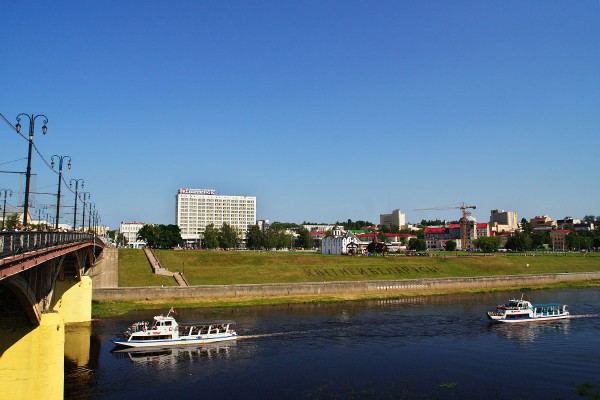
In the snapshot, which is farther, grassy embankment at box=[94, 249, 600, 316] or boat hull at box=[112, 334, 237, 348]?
grassy embankment at box=[94, 249, 600, 316]

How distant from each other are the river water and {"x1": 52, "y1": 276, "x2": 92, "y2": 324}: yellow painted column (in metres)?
2.82

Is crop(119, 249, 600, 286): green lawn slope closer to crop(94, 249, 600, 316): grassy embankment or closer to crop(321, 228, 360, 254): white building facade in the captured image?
crop(94, 249, 600, 316): grassy embankment

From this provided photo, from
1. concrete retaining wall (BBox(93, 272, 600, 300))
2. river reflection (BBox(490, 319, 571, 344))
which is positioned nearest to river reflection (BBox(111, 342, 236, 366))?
concrete retaining wall (BBox(93, 272, 600, 300))

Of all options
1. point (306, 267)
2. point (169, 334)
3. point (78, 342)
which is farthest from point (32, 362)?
point (306, 267)

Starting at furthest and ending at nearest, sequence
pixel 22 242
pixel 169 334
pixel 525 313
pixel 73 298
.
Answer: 1. pixel 525 313
2. pixel 73 298
3. pixel 169 334
4. pixel 22 242

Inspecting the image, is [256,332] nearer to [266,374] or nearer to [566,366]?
[266,374]

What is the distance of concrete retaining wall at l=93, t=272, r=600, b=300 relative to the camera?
7869 centimetres

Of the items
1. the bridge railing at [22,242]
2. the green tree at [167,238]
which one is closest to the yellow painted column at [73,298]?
the bridge railing at [22,242]

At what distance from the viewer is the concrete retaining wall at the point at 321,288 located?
258 feet

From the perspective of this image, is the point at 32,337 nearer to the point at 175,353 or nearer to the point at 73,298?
the point at 175,353

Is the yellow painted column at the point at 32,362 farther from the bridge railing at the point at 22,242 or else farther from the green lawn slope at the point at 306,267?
the green lawn slope at the point at 306,267

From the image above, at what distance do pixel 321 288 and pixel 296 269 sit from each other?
17.9 meters

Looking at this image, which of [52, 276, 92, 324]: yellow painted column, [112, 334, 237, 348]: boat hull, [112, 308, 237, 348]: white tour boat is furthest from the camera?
[52, 276, 92, 324]: yellow painted column

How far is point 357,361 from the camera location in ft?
151
